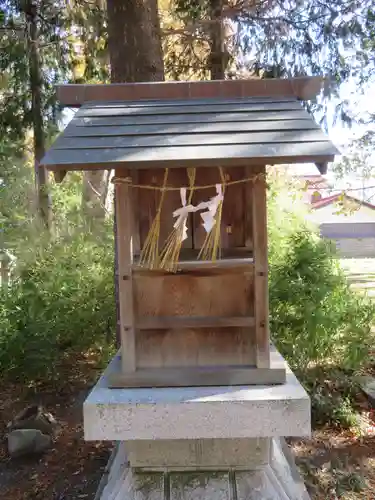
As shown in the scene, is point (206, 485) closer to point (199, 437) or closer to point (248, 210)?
point (199, 437)

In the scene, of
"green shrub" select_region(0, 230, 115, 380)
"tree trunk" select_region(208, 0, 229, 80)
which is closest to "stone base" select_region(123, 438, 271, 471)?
"green shrub" select_region(0, 230, 115, 380)

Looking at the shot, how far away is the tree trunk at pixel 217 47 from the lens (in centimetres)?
584

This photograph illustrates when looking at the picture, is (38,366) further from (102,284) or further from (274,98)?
(274,98)

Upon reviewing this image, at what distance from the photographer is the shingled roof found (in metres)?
2.16

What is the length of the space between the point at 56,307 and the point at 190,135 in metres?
3.73

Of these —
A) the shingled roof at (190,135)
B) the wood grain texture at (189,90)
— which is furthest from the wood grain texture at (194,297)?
the wood grain texture at (189,90)

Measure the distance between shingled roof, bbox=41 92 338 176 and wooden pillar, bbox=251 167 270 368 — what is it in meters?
0.26

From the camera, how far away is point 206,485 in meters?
2.71

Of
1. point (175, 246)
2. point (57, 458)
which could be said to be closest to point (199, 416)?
point (175, 246)

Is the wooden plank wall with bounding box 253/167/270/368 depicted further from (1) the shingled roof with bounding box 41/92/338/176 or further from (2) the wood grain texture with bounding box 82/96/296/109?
(2) the wood grain texture with bounding box 82/96/296/109

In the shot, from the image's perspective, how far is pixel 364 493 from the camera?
3676 millimetres

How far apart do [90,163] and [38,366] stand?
12.0ft

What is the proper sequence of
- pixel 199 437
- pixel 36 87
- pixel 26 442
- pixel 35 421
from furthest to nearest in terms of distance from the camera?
pixel 36 87 → pixel 35 421 → pixel 26 442 → pixel 199 437

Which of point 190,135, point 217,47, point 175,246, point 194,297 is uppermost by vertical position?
point 217,47
